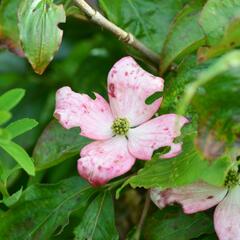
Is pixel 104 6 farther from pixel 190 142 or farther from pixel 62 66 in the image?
pixel 62 66

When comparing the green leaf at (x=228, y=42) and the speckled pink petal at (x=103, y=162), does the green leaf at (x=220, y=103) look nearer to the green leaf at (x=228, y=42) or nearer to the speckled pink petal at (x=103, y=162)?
the green leaf at (x=228, y=42)

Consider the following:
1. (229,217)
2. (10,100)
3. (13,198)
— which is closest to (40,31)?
(10,100)

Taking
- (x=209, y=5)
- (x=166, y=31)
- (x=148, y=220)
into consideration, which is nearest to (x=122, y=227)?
(x=148, y=220)

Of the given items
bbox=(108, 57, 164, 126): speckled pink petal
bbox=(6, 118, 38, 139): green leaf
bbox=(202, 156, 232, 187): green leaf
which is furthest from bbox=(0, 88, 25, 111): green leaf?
bbox=(202, 156, 232, 187): green leaf

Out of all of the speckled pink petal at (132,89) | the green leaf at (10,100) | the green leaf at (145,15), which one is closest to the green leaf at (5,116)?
the green leaf at (10,100)

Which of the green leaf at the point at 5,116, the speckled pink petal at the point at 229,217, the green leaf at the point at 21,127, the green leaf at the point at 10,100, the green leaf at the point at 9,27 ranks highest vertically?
the green leaf at the point at 5,116

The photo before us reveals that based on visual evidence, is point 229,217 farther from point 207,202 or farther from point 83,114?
point 83,114
